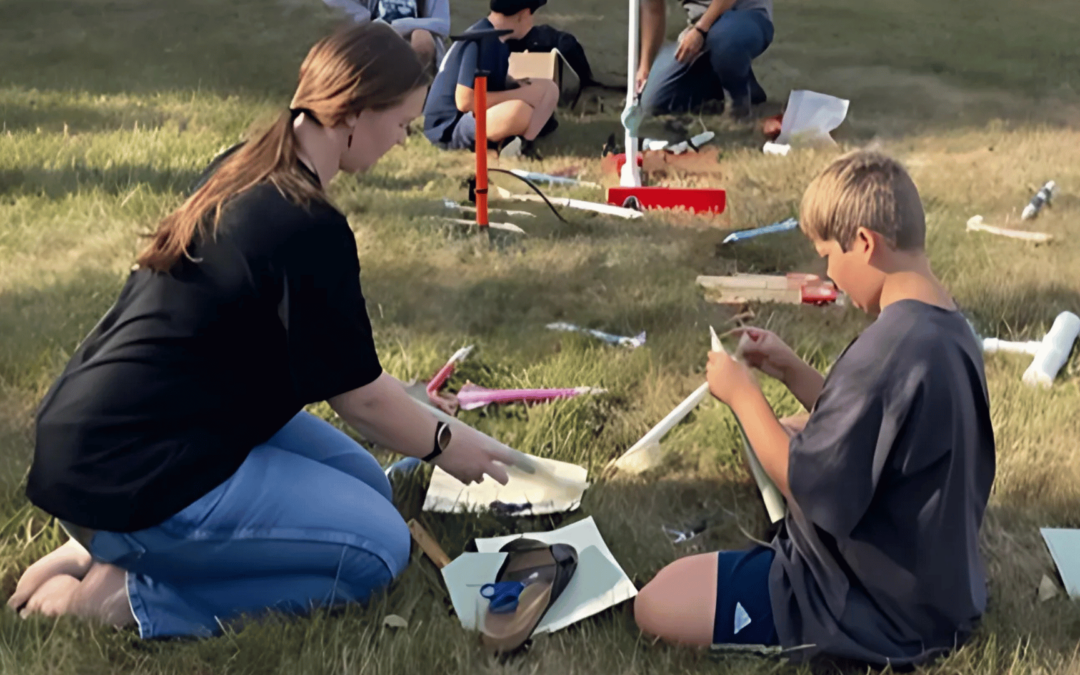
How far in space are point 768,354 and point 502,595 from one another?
33.6 inches

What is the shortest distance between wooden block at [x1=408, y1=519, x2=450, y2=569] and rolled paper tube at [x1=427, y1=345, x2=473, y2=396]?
0.73 metres

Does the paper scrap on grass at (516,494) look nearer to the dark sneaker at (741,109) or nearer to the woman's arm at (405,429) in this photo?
the woman's arm at (405,429)

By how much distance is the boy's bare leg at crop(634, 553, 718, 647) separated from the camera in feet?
6.98

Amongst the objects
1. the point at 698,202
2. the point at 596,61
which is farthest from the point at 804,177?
the point at 596,61

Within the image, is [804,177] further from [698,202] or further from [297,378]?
[297,378]

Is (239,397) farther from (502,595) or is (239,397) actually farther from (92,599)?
(502,595)

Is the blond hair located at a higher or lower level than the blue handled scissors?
higher

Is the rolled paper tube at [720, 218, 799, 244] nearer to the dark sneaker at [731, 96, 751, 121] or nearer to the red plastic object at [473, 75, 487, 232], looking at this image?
the red plastic object at [473, 75, 487, 232]

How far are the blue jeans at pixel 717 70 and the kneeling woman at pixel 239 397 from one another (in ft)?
15.9

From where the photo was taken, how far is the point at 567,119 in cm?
662

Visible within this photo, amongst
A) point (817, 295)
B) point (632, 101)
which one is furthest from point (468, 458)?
point (632, 101)

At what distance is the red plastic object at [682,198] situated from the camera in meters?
4.88

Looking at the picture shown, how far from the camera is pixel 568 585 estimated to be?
2.32 metres

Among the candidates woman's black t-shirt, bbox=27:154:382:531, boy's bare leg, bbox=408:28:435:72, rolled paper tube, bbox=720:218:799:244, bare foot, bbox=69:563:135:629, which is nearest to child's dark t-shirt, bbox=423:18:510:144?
boy's bare leg, bbox=408:28:435:72
